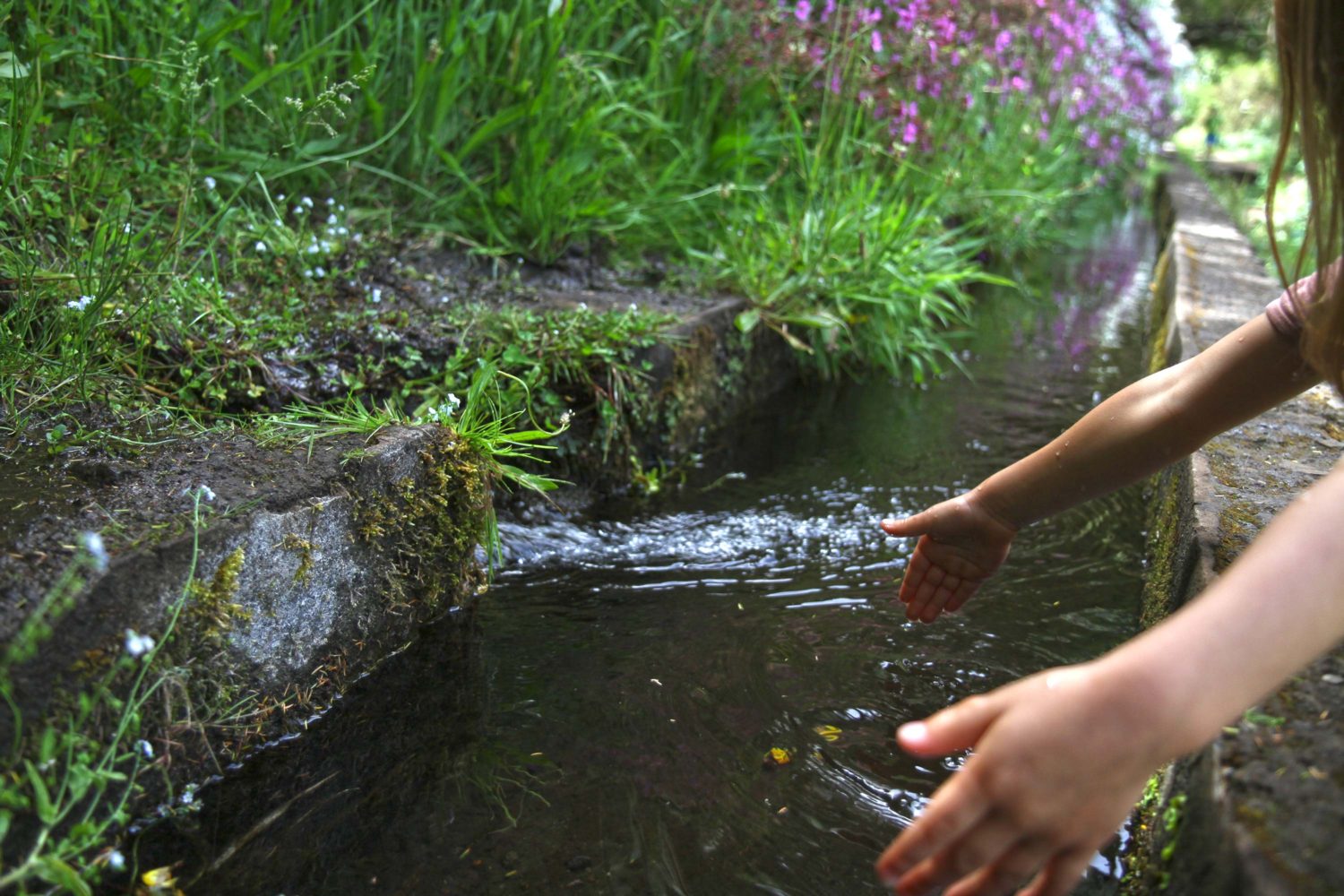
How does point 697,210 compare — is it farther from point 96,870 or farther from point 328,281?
point 96,870

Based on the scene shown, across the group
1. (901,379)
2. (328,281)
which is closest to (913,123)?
(901,379)

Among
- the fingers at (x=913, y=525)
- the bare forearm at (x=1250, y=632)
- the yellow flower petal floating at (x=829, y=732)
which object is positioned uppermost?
the bare forearm at (x=1250, y=632)

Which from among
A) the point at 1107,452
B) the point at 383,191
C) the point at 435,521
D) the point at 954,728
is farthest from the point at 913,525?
the point at 383,191

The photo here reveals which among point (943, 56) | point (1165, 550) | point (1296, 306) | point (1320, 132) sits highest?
point (943, 56)

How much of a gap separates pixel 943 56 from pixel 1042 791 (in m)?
3.83

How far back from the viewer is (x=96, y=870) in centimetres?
124

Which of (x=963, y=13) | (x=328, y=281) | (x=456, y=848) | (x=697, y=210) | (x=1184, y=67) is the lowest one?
(x=456, y=848)

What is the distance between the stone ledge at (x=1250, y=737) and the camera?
929 millimetres

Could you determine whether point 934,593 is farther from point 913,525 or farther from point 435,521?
point 435,521

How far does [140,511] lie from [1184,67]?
17617 mm

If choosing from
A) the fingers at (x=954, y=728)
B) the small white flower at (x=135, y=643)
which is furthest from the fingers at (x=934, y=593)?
the small white flower at (x=135, y=643)

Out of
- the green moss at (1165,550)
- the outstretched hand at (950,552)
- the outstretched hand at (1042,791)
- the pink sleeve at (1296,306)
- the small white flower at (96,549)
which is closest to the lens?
the outstretched hand at (1042,791)

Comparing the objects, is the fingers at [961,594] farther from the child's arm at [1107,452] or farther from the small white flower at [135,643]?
the small white flower at [135,643]

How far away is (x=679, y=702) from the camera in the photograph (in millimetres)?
1776
